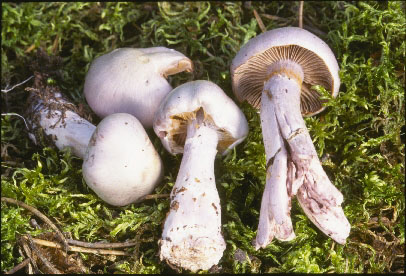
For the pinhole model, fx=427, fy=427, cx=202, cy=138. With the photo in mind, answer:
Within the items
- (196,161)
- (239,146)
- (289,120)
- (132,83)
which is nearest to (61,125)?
(132,83)

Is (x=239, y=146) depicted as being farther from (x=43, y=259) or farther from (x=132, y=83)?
(x=43, y=259)

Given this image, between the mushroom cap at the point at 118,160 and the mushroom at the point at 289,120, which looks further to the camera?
the mushroom cap at the point at 118,160

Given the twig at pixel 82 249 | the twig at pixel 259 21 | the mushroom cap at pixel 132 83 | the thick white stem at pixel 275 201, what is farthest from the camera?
the twig at pixel 259 21

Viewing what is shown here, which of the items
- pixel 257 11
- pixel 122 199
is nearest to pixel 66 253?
pixel 122 199

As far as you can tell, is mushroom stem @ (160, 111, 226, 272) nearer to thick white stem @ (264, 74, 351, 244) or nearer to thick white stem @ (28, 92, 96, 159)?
thick white stem @ (264, 74, 351, 244)

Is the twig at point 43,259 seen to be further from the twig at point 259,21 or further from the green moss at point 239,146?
the twig at point 259,21

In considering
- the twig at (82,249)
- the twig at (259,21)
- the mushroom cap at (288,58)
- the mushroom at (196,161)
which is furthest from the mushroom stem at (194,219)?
Answer: the twig at (259,21)
